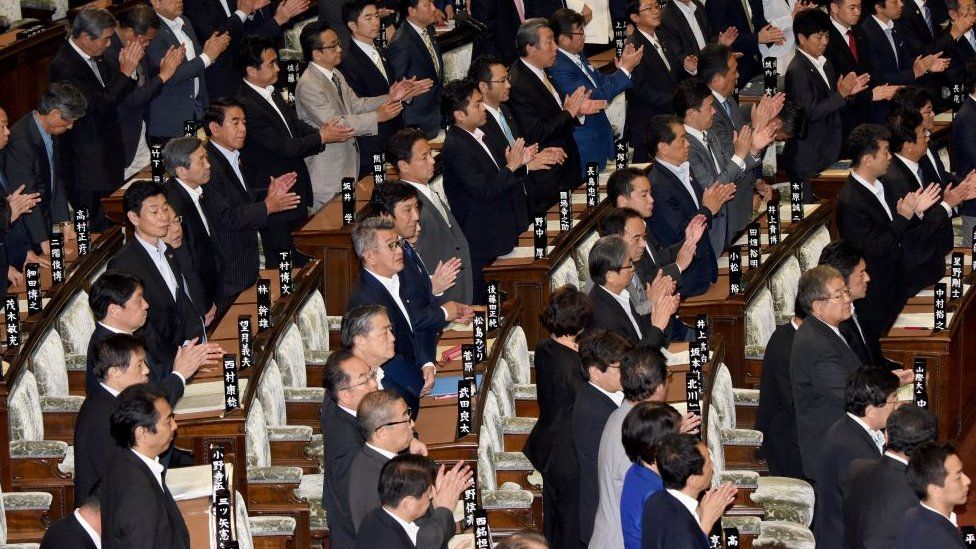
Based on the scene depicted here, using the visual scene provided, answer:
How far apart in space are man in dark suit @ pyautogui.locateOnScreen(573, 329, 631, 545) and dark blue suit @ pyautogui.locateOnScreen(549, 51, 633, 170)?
274 cm

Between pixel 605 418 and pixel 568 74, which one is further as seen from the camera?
pixel 568 74

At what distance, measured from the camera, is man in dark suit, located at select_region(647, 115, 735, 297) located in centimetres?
701

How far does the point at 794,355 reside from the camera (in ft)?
19.2

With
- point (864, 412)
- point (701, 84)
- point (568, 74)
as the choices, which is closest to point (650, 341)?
point (864, 412)

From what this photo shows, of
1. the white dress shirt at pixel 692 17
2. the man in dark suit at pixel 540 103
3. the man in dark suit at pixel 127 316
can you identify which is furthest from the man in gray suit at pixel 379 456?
the white dress shirt at pixel 692 17

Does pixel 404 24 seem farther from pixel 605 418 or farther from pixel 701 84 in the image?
pixel 605 418

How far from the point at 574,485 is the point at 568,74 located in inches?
109

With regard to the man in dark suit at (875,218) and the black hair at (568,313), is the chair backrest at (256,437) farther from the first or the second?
the man in dark suit at (875,218)

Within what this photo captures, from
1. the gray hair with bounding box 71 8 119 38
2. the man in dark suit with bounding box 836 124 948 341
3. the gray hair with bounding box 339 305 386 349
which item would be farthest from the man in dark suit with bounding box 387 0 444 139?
the gray hair with bounding box 339 305 386 349

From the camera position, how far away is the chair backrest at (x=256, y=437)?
576 centimetres

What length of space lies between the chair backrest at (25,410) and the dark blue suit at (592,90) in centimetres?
293

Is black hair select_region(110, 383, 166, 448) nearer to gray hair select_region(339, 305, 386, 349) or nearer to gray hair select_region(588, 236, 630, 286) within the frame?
gray hair select_region(339, 305, 386, 349)

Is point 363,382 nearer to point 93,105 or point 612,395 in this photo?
point 612,395

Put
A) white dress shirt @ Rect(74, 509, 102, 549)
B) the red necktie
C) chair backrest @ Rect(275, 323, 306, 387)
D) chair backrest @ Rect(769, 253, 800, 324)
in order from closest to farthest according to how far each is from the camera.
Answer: white dress shirt @ Rect(74, 509, 102, 549) < chair backrest @ Rect(275, 323, 306, 387) < chair backrest @ Rect(769, 253, 800, 324) < the red necktie
